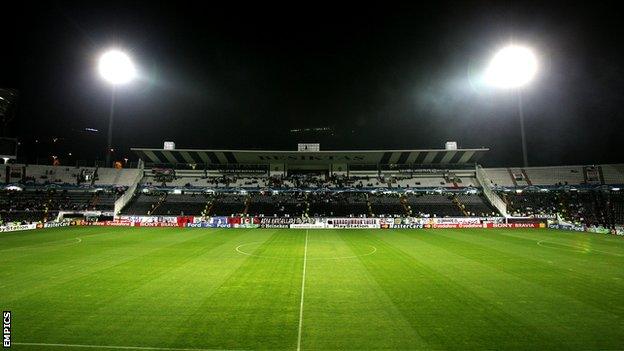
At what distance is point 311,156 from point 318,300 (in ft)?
140

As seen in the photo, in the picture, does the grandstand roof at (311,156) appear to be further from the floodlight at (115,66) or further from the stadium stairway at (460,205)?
the floodlight at (115,66)

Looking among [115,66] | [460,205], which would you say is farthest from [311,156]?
[115,66]

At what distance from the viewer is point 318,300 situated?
1041 centimetres

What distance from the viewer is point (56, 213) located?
140 ft

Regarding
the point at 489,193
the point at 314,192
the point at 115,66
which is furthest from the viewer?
the point at 314,192

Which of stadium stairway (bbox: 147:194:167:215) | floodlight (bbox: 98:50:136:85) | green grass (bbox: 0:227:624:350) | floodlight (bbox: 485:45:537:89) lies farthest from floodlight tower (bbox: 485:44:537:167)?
stadium stairway (bbox: 147:194:167:215)

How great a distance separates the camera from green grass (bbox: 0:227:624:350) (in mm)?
7504

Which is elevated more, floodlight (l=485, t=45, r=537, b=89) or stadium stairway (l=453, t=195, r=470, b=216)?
floodlight (l=485, t=45, r=537, b=89)

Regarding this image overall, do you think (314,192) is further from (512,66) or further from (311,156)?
(512,66)

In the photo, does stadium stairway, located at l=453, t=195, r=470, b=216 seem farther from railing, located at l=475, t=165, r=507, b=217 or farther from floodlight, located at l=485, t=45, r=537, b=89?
floodlight, located at l=485, t=45, r=537, b=89

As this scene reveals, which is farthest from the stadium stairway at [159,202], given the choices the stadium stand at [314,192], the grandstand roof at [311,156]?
the grandstand roof at [311,156]

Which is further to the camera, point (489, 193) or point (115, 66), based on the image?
point (489, 193)

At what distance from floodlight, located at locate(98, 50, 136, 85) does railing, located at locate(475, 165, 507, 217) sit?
4651cm

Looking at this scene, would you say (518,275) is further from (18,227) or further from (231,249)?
(18,227)
